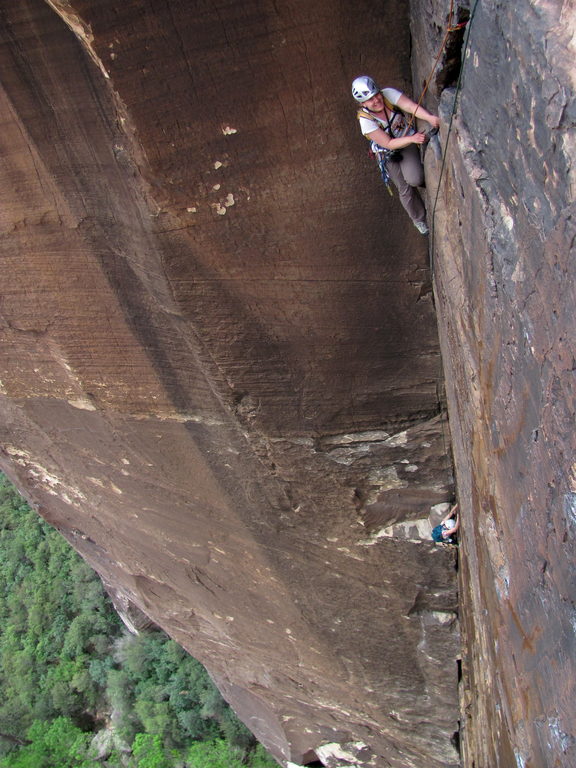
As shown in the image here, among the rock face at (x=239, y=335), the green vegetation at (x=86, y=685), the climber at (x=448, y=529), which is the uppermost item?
the rock face at (x=239, y=335)

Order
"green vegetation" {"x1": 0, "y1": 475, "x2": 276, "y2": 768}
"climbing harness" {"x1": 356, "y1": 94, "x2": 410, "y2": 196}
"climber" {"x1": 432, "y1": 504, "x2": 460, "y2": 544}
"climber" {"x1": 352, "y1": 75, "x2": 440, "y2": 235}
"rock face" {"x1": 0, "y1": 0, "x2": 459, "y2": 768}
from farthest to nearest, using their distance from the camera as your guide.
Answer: "green vegetation" {"x1": 0, "y1": 475, "x2": 276, "y2": 768} < "climber" {"x1": 432, "y1": 504, "x2": 460, "y2": 544} < "rock face" {"x1": 0, "y1": 0, "x2": 459, "y2": 768} < "climbing harness" {"x1": 356, "y1": 94, "x2": 410, "y2": 196} < "climber" {"x1": 352, "y1": 75, "x2": 440, "y2": 235}

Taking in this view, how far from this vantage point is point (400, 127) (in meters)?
2.58

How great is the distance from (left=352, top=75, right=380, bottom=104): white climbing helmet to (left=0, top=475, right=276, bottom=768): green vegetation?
11.2m

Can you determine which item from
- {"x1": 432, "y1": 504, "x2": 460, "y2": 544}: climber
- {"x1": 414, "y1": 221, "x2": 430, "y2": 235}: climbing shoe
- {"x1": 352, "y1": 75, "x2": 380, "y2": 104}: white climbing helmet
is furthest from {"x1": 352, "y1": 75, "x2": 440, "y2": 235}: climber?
{"x1": 432, "y1": 504, "x2": 460, "y2": 544}: climber

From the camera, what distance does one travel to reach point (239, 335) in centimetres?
364

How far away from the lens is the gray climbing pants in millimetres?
2617

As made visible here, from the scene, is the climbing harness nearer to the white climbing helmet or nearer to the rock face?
the white climbing helmet

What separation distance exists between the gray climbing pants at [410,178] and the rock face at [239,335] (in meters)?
0.25

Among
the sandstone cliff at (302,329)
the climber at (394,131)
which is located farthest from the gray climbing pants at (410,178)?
the sandstone cliff at (302,329)

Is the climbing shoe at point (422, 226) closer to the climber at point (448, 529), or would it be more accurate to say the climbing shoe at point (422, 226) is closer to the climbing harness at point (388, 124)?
the climbing harness at point (388, 124)

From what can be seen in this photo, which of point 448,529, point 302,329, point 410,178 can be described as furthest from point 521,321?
point 448,529

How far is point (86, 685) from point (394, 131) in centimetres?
1400

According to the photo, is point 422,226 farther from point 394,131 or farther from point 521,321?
point 521,321

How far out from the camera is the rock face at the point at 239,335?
2766 mm
